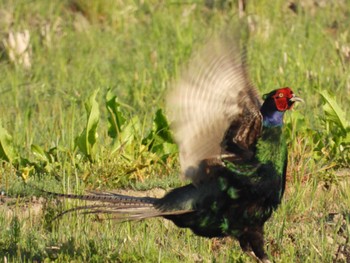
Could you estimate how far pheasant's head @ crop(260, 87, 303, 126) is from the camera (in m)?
5.43

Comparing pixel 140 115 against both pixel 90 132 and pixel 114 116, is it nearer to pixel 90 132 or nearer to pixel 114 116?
pixel 114 116

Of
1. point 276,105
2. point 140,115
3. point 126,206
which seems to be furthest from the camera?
point 140,115

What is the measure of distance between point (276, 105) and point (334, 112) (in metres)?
1.68

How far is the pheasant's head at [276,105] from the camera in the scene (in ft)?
17.8

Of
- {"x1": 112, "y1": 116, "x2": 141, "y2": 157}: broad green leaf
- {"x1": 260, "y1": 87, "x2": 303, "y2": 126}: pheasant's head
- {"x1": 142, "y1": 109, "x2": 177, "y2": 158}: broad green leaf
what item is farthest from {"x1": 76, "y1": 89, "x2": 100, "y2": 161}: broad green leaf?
{"x1": 260, "y1": 87, "x2": 303, "y2": 126}: pheasant's head

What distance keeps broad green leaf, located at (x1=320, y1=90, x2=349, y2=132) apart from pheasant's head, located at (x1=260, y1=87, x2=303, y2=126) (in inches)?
60.8

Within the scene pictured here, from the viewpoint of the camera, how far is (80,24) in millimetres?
10219

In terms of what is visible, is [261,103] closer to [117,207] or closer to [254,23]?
[117,207]

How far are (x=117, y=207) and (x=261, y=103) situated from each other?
0.89 m

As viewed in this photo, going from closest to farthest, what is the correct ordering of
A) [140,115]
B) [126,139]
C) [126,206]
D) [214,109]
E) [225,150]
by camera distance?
[214,109] < [225,150] < [126,206] < [126,139] < [140,115]

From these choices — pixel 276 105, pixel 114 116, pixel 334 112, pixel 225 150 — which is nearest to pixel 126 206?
pixel 225 150

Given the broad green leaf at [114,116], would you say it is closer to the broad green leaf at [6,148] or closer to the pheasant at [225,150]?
the broad green leaf at [6,148]

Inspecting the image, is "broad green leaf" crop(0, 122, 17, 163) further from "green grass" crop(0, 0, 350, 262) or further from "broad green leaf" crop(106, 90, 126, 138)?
"broad green leaf" crop(106, 90, 126, 138)

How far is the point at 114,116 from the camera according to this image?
7.09m
